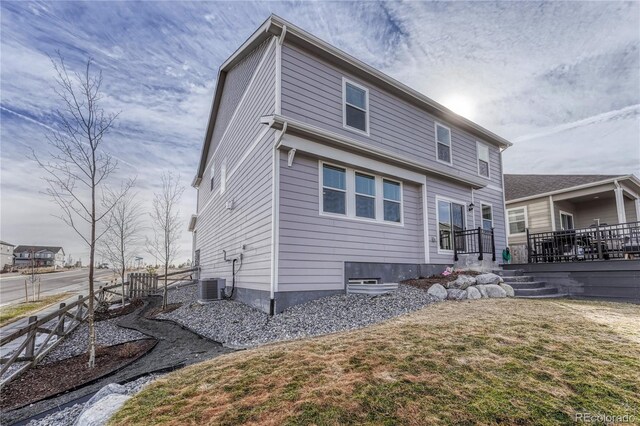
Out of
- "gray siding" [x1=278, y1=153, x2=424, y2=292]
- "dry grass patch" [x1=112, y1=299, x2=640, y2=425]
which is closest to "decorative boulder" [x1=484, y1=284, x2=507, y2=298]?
"gray siding" [x1=278, y1=153, x2=424, y2=292]

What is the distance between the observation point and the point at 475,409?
2225 millimetres

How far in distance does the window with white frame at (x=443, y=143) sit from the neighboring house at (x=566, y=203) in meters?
5.91

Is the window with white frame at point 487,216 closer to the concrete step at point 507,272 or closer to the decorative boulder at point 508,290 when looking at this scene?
the concrete step at point 507,272

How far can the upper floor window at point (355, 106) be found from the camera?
8.17 meters

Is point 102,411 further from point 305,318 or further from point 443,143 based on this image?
point 443,143

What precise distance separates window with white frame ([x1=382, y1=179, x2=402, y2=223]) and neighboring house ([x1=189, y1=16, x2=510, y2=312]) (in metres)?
0.04

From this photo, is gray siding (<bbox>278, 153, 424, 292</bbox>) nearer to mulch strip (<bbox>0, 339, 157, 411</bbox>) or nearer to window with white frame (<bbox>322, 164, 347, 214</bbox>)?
window with white frame (<bbox>322, 164, 347, 214</bbox>)

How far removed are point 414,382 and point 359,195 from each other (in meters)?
5.74

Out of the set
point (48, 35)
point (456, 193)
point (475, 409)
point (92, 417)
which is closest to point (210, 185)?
point (48, 35)

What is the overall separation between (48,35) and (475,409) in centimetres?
866

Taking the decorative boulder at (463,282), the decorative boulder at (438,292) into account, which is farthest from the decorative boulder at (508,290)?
the decorative boulder at (438,292)

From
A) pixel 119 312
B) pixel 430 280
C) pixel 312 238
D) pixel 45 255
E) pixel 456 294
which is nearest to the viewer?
pixel 312 238

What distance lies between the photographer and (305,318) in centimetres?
580

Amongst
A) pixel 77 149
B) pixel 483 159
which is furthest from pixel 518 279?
pixel 77 149
